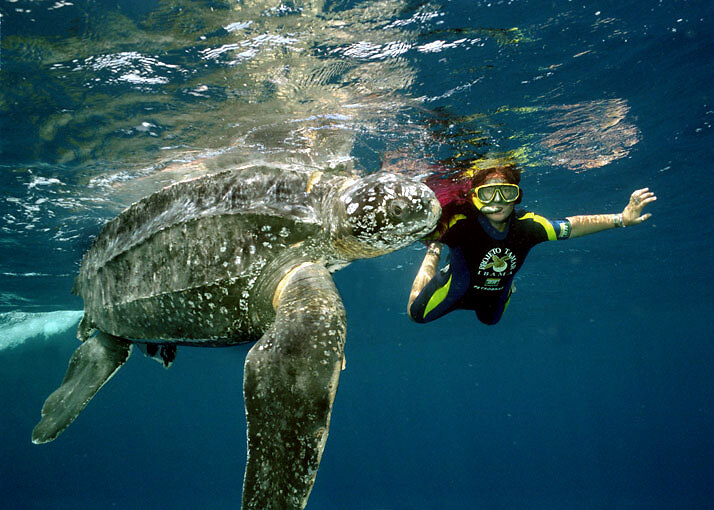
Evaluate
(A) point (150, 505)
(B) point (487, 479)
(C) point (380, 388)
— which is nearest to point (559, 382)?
(B) point (487, 479)

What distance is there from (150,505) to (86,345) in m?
74.1

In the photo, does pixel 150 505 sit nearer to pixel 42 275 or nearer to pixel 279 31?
pixel 42 275

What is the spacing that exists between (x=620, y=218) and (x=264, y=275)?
15.7ft

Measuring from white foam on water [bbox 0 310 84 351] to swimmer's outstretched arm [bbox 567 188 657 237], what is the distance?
27.5 meters

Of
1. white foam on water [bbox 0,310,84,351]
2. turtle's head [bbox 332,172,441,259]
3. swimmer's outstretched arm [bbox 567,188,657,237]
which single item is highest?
turtle's head [bbox 332,172,441,259]

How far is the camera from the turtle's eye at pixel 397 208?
2158 mm

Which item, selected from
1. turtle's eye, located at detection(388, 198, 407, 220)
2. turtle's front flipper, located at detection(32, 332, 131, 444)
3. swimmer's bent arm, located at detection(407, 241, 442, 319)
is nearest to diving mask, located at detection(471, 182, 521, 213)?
swimmer's bent arm, located at detection(407, 241, 442, 319)

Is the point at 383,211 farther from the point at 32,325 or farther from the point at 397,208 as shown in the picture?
the point at 32,325

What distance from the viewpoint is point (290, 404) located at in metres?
1.55

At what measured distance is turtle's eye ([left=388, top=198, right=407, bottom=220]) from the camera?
85.0 inches

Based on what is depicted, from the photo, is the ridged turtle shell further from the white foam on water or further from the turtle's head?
the white foam on water

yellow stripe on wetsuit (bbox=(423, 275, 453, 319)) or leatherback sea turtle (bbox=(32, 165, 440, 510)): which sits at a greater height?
leatherback sea turtle (bbox=(32, 165, 440, 510))

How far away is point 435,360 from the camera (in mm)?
55406

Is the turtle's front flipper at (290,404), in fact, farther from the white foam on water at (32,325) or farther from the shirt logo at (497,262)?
the white foam on water at (32,325)
